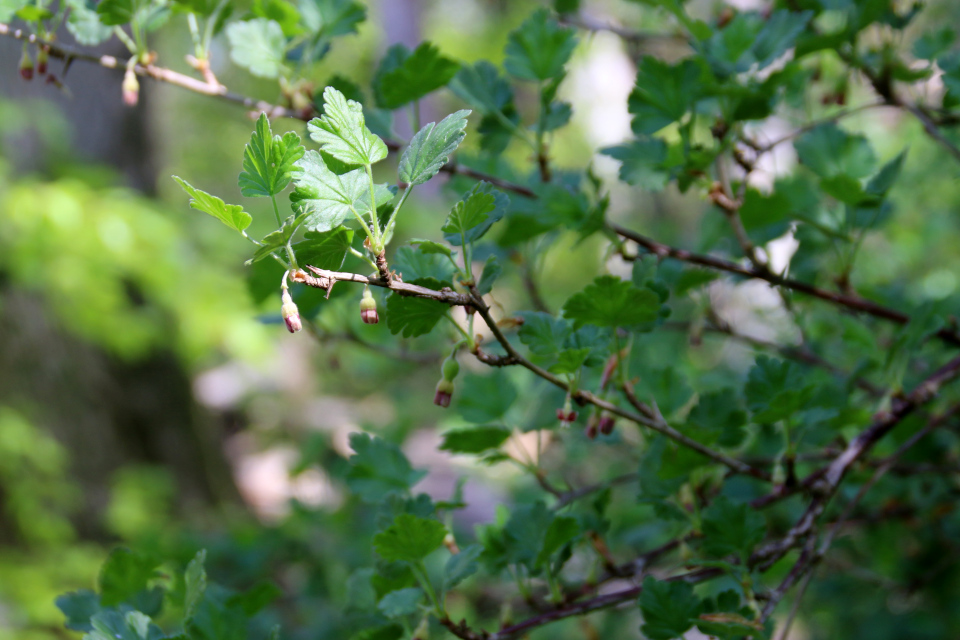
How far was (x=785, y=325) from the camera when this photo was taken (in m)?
1.50

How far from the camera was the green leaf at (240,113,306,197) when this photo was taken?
1.20 ft

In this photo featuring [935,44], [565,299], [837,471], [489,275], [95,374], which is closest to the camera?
[489,275]

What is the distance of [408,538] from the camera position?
48cm

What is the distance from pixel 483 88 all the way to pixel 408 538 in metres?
0.45

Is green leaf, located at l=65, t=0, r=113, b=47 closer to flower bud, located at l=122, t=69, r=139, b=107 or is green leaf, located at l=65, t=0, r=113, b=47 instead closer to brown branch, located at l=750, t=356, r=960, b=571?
flower bud, located at l=122, t=69, r=139, b=107

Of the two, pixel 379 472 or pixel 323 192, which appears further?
pixel 379 472

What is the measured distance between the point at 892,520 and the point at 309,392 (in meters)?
5.67

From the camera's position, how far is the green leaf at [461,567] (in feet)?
1.62

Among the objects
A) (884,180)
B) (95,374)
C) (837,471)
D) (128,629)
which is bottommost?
(128,629)

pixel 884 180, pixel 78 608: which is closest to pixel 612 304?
pixel 884 180

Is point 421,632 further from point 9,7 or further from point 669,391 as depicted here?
point 9,7

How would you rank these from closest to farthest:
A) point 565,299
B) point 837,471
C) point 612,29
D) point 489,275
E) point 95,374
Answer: point 489,275, point 837,471, point 565,299, point 612,29, point 95,374

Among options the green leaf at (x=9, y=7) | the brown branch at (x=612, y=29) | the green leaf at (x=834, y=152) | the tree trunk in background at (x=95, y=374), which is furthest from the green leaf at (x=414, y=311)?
the tree trunk in background at (x=95, y=374)

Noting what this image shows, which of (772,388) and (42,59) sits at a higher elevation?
(42,59)
